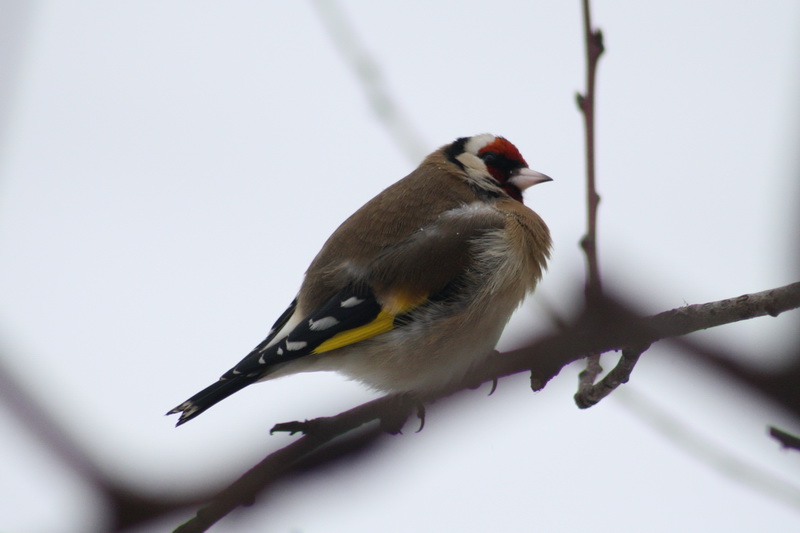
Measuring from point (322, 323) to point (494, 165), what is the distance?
1399 mm

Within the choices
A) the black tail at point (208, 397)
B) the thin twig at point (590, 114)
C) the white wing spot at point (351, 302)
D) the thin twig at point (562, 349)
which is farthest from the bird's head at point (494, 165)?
the thin twig at point (590, 114)

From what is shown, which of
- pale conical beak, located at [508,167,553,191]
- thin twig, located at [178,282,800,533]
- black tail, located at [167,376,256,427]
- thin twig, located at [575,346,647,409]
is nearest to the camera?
thin twig, located at [178,282,800,533]

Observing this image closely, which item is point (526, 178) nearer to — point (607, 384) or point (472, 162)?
point (472, 162)

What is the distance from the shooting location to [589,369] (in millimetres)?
2268

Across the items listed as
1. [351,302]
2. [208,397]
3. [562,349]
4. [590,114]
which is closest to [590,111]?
[590,114]

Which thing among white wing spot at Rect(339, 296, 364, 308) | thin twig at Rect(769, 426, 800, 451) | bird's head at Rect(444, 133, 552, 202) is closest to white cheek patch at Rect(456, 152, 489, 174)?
bird's head at Rect(444, 133, 552, 202)

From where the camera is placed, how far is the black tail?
2.68 m

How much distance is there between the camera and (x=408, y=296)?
321 cm

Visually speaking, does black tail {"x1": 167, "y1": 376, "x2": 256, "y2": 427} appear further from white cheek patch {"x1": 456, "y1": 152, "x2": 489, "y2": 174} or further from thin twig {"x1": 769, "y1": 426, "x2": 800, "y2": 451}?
thin twig {"x1": 769, "y1": 426, "x2": 800, "y2": 451}

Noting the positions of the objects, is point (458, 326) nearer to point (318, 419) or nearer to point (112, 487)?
point (318, 419)

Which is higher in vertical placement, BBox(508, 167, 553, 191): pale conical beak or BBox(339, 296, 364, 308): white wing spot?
BBox(339, 296, 364, 308): white wing spot

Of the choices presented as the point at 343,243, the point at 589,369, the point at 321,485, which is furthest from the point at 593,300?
the point at 343,243

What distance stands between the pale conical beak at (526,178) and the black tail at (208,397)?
1.73 metres

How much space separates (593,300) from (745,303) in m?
0.72
